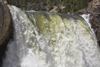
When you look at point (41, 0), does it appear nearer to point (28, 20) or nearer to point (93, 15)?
point (93, 15)

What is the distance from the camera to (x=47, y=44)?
579 cm

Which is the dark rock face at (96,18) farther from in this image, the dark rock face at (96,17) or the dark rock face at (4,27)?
the dark rock face at (4,27)

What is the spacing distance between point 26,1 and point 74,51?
2467 centimetres

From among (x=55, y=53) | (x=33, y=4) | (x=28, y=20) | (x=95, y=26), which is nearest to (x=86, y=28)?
(x=95, y=26)

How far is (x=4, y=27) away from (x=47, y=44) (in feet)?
6.39

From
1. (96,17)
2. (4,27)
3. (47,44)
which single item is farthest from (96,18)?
(4,27)

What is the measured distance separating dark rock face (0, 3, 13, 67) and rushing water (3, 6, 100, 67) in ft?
0.72

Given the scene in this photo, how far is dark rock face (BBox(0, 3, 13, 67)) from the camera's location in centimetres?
473

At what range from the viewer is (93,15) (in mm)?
8594

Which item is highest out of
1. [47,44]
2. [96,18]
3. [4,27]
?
[4,27]

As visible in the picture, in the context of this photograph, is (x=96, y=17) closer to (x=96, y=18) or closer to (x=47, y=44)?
(x=96, y=18)

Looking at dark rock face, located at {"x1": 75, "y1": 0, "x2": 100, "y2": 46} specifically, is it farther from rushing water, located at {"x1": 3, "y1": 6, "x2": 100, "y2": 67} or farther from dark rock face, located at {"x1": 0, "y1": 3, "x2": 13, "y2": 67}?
dark rock face, located at {"x1": 0, "y1": 3, "x2": 13, "y2": 67}

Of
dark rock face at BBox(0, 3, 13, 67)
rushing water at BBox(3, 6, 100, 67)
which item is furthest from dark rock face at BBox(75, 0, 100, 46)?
dark rock face at BBox(0, 3, 13, 67)

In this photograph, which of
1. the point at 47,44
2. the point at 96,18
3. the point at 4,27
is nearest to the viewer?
the point at 4,27
